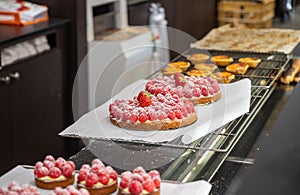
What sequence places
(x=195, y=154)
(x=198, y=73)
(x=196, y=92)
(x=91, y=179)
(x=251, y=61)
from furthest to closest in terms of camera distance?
(x=251, y=61)
(x=198, y=73)
(x=196, y=92)
(x=195, y=154)
(x=91, y=179)

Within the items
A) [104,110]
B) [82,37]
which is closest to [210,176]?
[104,110]

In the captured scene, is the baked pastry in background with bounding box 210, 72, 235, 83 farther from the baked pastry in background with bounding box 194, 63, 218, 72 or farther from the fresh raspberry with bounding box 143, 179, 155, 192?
the fresh raspberry with bounding box 143, 179, 155, 192

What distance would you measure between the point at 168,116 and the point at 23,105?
4.86ft

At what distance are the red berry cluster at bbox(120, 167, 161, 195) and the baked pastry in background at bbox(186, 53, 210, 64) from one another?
138 cm

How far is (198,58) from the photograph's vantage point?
9.98 feet

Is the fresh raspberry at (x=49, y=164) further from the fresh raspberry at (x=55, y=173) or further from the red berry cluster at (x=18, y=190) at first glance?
the red berry cluster at (x=18, y=190)

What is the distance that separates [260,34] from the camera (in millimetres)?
3973

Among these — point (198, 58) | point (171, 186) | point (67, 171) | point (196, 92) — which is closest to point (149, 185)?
point (171, 186)

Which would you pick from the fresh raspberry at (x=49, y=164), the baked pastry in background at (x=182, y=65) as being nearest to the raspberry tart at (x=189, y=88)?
the baked pastry in background at (x=182, y=65)

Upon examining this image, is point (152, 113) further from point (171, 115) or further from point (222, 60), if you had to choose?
point (222, 60)

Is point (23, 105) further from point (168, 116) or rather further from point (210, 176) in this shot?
point (210, 176)

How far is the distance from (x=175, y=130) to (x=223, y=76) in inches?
28.7

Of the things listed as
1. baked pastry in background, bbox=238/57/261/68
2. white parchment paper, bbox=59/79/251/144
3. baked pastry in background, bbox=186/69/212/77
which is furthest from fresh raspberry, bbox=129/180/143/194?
baked pastry in background, bbox=238/57/261/68

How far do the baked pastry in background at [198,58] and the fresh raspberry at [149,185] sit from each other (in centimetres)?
141
